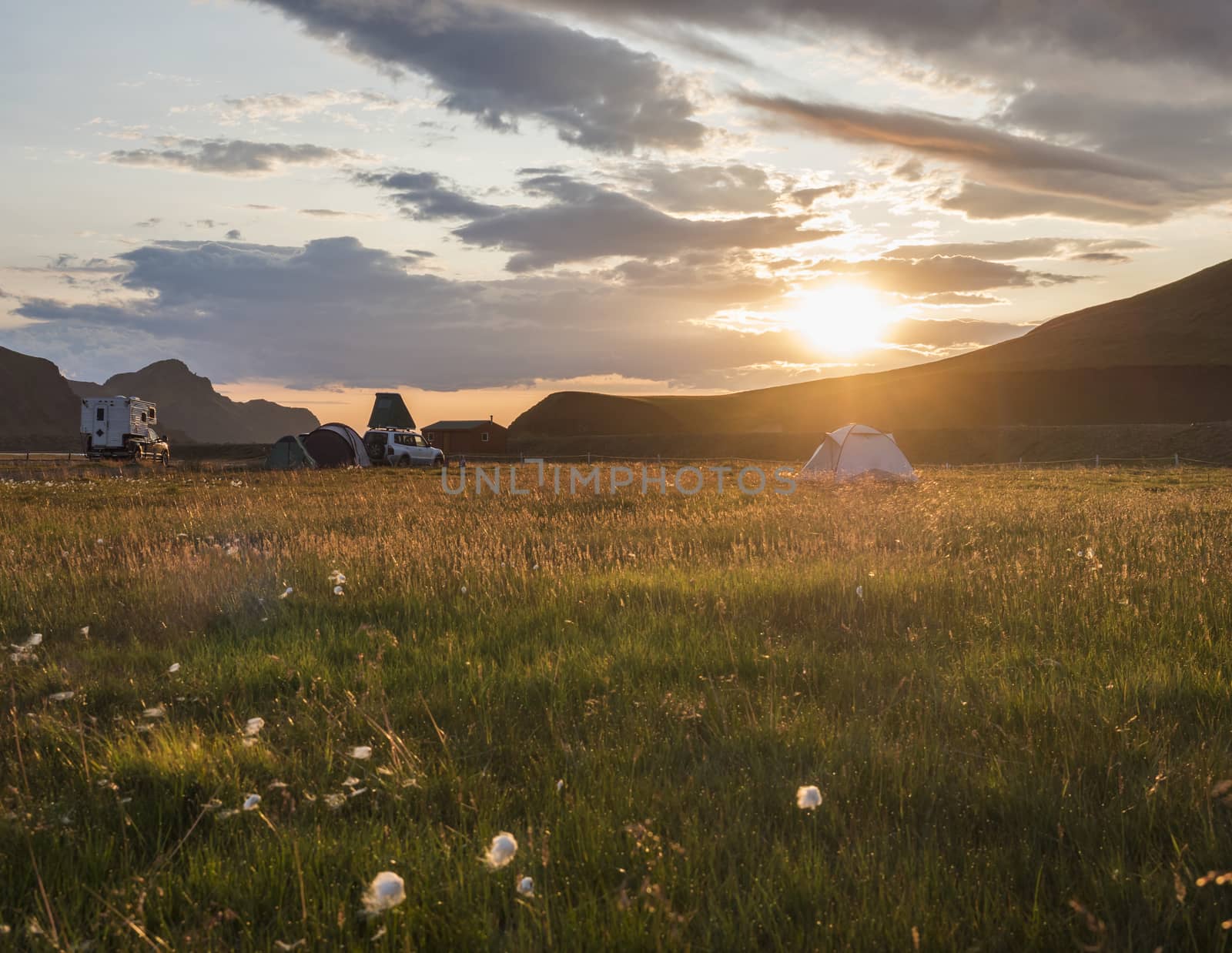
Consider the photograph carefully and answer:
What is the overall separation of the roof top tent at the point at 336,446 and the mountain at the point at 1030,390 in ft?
227

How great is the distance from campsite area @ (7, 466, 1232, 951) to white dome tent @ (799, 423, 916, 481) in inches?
730

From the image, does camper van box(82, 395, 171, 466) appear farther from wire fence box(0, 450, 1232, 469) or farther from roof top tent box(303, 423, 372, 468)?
roof top tent box(303, 423, 372, 468)

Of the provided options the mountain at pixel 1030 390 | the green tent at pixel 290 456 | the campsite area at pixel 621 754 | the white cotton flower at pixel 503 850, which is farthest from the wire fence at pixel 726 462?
the mountain at pixel 1030 390

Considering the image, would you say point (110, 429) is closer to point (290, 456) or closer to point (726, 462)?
point (290, 456)

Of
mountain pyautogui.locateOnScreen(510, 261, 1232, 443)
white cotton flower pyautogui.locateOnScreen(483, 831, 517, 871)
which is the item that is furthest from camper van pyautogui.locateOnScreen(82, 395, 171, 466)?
mountain pyautogui.locateOnScreen(510, 261, 1232, 443)

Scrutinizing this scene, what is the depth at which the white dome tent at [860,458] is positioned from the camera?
26.5m

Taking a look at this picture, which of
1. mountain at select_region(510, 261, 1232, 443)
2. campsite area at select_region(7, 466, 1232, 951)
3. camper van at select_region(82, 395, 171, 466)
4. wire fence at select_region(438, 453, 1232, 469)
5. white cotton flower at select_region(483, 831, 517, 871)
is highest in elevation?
mountain at select_region(510, 261, 1232, 443)

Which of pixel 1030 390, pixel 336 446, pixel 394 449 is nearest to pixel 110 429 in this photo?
pixel 394 449

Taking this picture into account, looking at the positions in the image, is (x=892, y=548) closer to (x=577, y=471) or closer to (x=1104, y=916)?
(x=1104, y=916)

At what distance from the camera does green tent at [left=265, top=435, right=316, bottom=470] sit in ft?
119

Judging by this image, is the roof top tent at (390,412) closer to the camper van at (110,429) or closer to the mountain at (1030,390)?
the camper van at (110,429)

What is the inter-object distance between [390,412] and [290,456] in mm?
32045

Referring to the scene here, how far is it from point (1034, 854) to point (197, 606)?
646cm

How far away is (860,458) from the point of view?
27.0m
